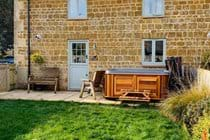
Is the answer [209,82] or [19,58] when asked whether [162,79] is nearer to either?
[209,82]

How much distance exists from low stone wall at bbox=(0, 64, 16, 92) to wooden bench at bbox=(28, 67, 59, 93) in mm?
922

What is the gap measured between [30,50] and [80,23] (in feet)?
8.29

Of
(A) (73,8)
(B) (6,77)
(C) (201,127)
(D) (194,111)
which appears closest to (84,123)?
(D) (194,111)

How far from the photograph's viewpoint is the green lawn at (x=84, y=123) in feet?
25.0

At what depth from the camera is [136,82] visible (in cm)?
1172

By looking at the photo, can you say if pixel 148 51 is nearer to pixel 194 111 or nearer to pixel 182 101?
pixel 182 101

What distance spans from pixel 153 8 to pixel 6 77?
6601 mm

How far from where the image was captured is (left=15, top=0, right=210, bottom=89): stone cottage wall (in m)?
13.5

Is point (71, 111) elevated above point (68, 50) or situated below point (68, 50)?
below

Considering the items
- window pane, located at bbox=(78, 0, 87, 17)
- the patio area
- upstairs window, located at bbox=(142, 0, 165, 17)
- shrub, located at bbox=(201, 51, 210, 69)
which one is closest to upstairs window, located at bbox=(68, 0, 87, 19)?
window pane, located at bbox=(78, 0, 87, 17)

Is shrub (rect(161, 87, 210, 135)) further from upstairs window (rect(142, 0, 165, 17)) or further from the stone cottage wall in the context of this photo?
upstairs window (rect(142, 0, 165, 17))

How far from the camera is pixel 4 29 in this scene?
2631 centimetres

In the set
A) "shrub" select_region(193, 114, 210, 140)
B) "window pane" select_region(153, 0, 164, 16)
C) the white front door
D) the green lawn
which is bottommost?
the green lawn

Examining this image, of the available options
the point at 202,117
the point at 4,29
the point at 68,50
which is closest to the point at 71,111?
the point at 202,117
